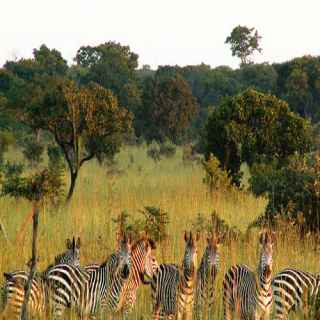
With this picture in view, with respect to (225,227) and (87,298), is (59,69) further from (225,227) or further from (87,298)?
(87,298)

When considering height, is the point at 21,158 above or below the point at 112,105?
below

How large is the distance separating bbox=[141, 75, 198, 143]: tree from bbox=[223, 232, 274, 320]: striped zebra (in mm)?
37883

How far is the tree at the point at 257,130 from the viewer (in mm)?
22688

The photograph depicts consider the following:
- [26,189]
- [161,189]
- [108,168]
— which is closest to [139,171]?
[108,168]

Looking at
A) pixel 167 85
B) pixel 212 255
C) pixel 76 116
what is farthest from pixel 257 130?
pixel 167 85

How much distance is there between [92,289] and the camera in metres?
8.37

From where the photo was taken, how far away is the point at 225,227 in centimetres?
1483

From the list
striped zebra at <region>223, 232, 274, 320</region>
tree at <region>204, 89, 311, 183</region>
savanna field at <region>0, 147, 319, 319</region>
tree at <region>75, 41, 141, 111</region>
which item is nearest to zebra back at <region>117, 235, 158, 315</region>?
savanna field at <region>0, 147, 319, 319</region>

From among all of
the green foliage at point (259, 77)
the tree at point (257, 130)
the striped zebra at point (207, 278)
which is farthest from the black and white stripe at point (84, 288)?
the green foliage at point (259, 77)

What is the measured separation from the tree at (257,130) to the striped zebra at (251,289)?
46.1 feet

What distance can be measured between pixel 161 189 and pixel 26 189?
5.79 metres

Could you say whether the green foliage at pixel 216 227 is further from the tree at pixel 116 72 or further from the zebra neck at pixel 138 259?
the tree at pixel 116 72

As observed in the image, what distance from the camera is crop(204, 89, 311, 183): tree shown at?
22688 mm

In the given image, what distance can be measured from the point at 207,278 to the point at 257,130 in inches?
573
